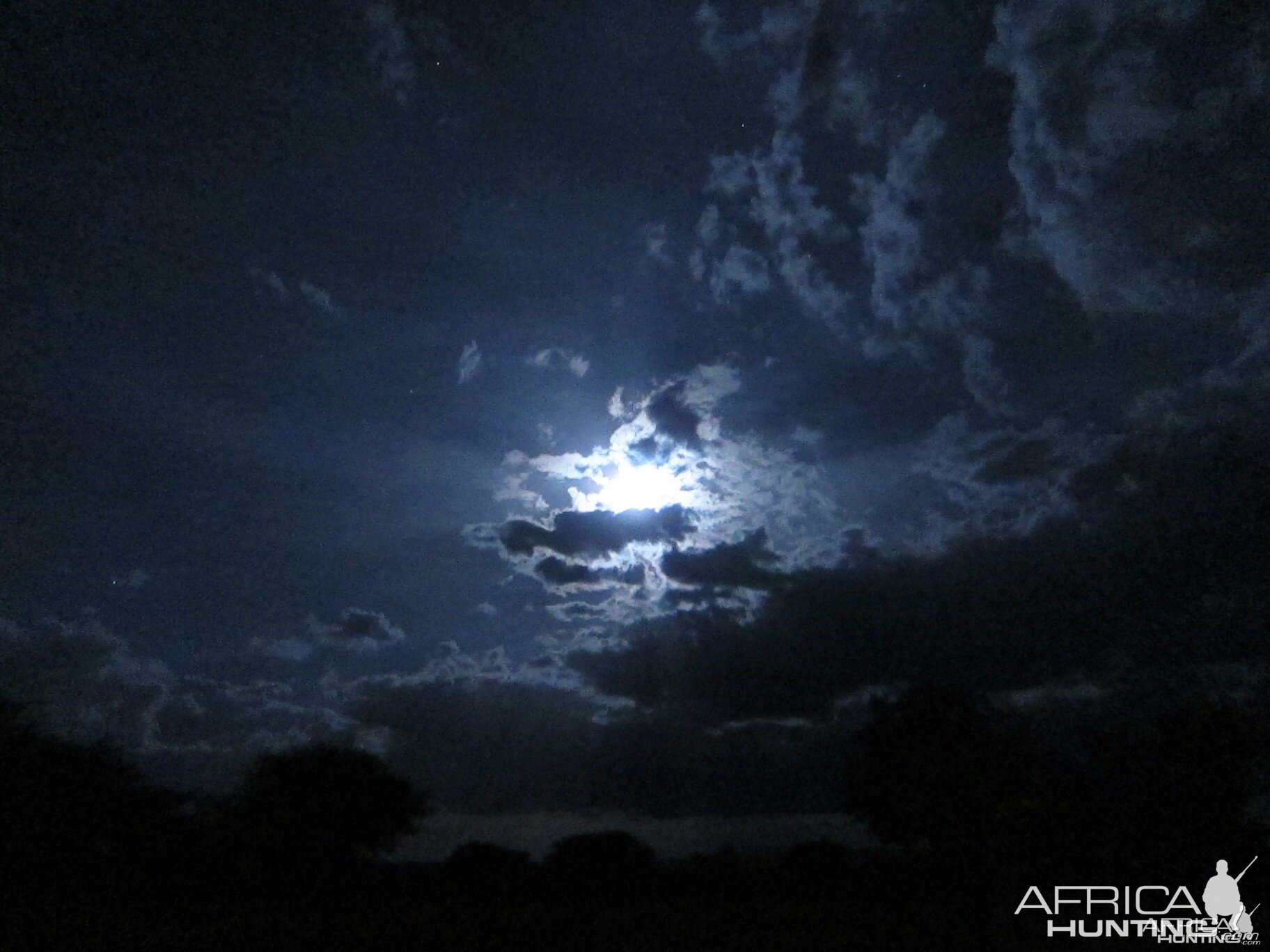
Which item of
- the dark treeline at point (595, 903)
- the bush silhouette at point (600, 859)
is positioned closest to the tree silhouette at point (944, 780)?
the dark treeline at point (595, 903)

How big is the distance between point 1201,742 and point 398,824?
5472 centimetres

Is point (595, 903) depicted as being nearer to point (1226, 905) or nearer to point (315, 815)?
point (315, 815)

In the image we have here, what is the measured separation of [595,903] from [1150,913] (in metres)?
31.8

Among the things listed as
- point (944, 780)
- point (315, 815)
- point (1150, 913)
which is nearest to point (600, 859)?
point (315, 815)

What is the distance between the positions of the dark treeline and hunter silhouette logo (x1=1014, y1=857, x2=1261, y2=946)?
5.22 feet

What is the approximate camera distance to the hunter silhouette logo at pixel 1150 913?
31062 mm

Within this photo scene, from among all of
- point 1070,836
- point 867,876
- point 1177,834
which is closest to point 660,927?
point 1070,836

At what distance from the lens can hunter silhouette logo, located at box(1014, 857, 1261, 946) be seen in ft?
102

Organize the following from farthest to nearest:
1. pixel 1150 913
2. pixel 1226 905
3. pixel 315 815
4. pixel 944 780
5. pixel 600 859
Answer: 1. pixel 600 859
2. pixel 315 815
3. pixel 944 780
4. pixel 1150 913
5. pixel 1226 905

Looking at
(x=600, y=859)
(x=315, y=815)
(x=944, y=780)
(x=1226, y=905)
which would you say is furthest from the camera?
(x=600, y=859)

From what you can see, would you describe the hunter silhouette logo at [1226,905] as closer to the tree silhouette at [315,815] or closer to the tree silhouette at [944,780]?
the tree silhouette at [944,780]

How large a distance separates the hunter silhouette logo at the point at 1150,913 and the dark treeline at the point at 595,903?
1590 millimetres

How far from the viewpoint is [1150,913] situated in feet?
113

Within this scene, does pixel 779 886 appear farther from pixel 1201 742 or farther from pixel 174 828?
pixel 174 828
